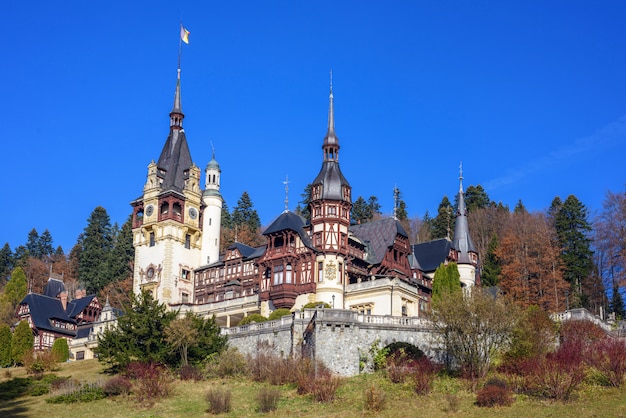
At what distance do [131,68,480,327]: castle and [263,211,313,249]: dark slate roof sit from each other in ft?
0.26

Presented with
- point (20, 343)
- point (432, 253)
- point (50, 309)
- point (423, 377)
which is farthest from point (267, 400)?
point (50, 309)

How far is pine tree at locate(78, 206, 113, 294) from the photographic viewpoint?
306 feet

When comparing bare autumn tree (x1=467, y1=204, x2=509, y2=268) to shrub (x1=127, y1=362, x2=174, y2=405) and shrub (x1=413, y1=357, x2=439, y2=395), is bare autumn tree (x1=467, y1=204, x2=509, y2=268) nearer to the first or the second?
shrub (x1=413, y1=357, x2=439, y2=395)

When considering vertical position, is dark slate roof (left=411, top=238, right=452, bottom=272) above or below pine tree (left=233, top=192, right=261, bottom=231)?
below

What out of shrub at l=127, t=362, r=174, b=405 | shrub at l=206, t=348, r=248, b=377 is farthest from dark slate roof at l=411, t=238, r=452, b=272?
shrub at l=127, t=362, r=174, b=405

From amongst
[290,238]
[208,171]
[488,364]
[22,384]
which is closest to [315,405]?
[488,364]

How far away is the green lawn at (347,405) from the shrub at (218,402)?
15.1 inches

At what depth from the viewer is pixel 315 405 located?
37.4 meters

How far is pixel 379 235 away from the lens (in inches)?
2640

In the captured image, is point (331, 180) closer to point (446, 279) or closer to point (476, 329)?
point (446, 279)

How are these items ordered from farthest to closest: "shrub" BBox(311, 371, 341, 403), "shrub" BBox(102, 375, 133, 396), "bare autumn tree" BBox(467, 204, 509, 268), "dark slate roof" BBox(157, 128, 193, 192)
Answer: "bare autumn tree" BBox(467, 204, 509, 268) < "dark slate roof" BBox(157, 128, 193, 192) < "shrub" BBox(102, 375, 133, 396) < "shrub" BBox(311, 371, 341, 403)

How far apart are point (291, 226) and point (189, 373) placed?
20.3 meters

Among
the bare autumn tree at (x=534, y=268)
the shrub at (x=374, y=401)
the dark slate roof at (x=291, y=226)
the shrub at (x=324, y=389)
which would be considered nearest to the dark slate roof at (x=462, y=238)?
the bare autumn tree at (x=534, y=268)

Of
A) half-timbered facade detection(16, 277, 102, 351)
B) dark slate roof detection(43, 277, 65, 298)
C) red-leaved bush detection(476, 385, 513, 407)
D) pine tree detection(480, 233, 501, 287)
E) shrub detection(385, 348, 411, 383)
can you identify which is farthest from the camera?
dark slate roof detection(43, 277, 65, 298)
